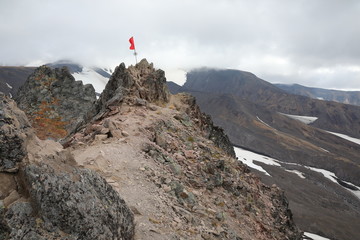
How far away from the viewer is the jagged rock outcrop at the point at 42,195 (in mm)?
6449

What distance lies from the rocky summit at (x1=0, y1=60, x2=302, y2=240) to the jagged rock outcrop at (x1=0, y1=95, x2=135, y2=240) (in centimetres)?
3

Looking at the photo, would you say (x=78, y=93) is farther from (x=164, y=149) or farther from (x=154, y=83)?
(x=164, y=149)

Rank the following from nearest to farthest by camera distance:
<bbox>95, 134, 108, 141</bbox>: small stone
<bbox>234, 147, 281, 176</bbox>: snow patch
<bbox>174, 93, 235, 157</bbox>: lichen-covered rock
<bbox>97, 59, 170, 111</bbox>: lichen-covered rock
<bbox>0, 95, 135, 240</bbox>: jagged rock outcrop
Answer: <bbox>0, 95, 135, 240</bbox>: jagged rock outcrop → <bbox>95, 134, 108, 141</bbox>: small stone → <bbox>97, 59, 170, 111</bbox>: lichen-covered rock → <bbox>174, 93, 235, 157</bbox>: lichen-covered rock → <bbox>234, 147, 281, 176</bbox>: snow patch

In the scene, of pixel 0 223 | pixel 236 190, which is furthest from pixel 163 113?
pixel 0 223

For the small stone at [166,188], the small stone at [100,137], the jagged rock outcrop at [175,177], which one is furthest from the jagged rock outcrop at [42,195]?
the small stone at [100,137]

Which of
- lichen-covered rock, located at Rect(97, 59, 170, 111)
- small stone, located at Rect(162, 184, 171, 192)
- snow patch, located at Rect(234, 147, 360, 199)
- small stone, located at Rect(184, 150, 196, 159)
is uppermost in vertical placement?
lichen-covered rock, located at Rect(97, 59, 170, 111)

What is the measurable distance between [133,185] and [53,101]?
43902mm

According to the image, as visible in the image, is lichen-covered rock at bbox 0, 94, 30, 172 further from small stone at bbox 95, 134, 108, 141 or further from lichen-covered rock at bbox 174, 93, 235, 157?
lichen-covered rock at bbox 174, 93, 235, 157

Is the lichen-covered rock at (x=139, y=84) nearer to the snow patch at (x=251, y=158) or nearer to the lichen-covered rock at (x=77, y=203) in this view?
the lichen-covered rock at (x=77, y=203)

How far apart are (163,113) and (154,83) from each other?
8280mm

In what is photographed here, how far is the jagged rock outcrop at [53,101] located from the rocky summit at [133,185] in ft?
62.0

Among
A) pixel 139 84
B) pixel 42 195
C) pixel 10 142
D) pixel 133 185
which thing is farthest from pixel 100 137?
pixel 139 84

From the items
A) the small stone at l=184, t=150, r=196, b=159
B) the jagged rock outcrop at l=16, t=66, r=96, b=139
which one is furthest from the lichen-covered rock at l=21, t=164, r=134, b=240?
the jagged rock outcrop at l=16, t=66, r=96, b=139

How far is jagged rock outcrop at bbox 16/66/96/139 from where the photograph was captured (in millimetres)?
44656
